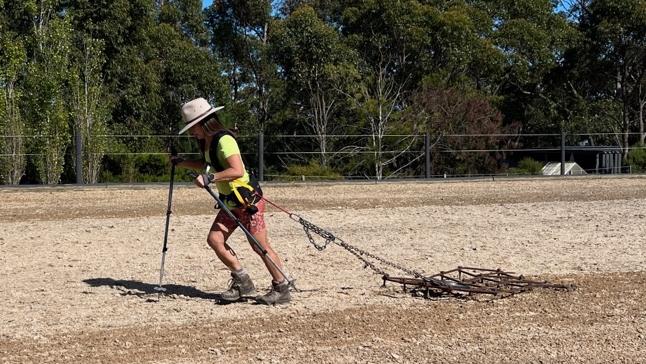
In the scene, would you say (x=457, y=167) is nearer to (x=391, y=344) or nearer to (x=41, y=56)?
(x=41, y=56)

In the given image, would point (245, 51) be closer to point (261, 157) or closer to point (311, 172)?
point (311, 172)

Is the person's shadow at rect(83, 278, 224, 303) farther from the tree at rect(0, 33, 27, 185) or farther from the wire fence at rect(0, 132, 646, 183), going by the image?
the tree at rect(0, 33, 27, 185)

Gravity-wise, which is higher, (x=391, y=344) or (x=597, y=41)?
(x=597, y=41)

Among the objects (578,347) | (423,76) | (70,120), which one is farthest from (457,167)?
(578,347)

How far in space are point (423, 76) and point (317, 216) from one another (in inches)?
837

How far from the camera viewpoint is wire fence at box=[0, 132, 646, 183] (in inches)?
1003

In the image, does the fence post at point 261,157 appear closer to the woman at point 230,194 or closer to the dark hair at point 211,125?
the woman at point 230,194

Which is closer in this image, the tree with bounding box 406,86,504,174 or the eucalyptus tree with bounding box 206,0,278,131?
the tree with bounding box 406,86,504,174

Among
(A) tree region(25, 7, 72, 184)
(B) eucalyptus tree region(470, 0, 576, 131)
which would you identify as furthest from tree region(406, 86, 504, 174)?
(A) tree region(25, 7, 72, 184)

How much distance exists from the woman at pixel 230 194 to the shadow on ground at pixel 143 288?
38 centimetres

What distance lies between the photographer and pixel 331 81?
30516 millimetres

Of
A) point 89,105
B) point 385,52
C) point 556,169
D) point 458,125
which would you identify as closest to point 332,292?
point 89,105

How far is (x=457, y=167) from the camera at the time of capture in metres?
28.4

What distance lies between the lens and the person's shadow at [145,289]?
6.93 meters
